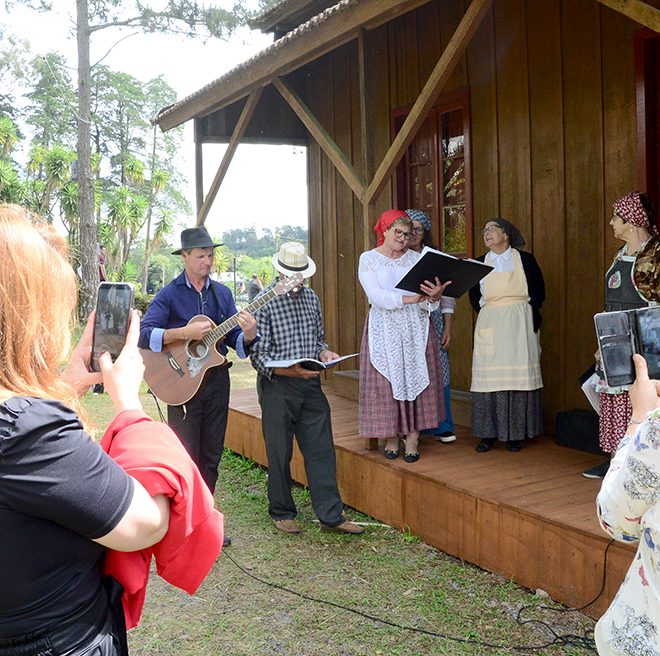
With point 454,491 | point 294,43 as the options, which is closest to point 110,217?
point 294,43

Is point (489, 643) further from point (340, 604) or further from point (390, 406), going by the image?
point (390, 406)

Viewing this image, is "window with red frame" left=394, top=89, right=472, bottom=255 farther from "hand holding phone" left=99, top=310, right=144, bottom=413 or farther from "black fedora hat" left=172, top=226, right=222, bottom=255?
"hand holding phone" left=99, top=310, right=144, bottom=413

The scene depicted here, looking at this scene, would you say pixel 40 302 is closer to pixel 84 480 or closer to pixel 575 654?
pixel 84 480

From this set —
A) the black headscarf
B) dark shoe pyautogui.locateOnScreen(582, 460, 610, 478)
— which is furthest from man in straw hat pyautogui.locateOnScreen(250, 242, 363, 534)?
dark shoe pyautogui.locateOnScreen(582, 460, 610, 478)

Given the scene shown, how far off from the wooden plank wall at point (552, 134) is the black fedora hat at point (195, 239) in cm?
172

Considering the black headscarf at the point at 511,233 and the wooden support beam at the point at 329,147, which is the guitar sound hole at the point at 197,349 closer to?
the wooden support beam at the point at 329,147

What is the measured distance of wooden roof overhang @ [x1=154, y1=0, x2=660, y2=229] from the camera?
4160 mm

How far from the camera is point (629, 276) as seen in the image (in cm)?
387

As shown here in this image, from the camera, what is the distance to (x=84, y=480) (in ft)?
3.48

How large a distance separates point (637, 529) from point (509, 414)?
3.25m

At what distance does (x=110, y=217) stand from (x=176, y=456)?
31.2 metres

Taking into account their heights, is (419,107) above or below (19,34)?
below

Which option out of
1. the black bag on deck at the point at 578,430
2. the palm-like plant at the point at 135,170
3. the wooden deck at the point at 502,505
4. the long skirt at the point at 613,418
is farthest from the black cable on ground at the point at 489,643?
the palm-like plant at the point at 135,170

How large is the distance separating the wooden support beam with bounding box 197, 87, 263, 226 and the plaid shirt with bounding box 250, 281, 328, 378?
234cm
